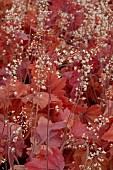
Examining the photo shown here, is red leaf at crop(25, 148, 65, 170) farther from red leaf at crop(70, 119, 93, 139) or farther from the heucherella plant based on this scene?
red leaf at crop(70, 119, 93, 139)

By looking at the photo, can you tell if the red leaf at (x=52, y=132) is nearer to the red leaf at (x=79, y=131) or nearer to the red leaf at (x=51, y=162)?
the red leaf at (x=79, y=131)

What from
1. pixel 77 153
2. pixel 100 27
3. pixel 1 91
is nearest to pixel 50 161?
→ pixel 77 153

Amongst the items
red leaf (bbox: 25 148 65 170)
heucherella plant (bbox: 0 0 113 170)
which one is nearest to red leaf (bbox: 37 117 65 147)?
heucherella plant (bbox: 0 0 113 170)

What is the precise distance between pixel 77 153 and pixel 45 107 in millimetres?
396

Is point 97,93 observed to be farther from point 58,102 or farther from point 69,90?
point 58,102

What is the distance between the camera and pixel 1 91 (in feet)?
7.42

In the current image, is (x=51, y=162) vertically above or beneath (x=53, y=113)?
beneath

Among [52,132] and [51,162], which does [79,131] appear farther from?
[51,162]

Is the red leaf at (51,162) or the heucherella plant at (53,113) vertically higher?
the heucherella plant at (53,113)

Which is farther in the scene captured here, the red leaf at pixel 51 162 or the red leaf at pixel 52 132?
the red leaf at pixel 52 132

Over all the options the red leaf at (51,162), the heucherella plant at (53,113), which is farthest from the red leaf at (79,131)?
the red leaf at (51,162)

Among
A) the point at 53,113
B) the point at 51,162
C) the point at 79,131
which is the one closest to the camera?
the point at 51,162

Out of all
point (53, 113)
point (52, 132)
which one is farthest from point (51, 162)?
point (53, 113)

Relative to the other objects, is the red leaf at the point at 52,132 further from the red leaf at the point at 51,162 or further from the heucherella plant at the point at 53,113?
the red leaf at the point at 51,162
